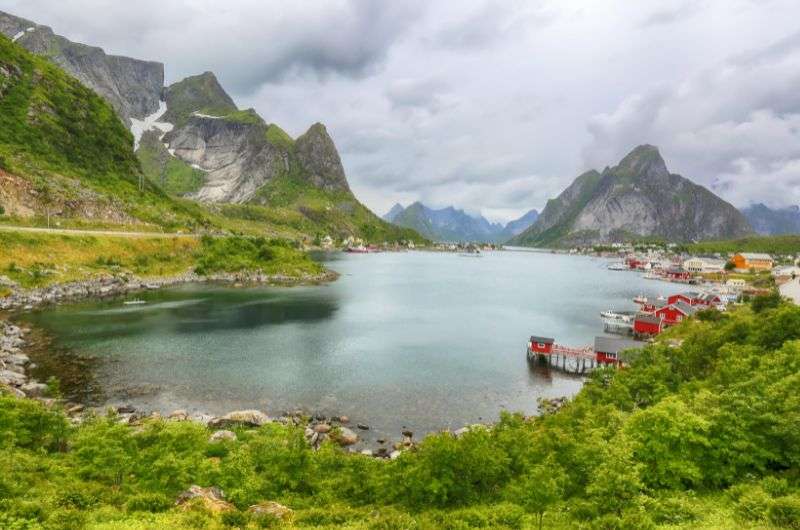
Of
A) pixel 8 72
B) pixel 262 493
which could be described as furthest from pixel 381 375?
pixel 8 72

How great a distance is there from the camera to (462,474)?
2253cm

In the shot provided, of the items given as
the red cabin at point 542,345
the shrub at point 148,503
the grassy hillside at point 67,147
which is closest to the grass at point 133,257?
the grassy hillside at point 67,147

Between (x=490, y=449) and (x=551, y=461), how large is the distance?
308 cm

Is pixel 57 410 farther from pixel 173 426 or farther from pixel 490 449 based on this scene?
pixel 490 449

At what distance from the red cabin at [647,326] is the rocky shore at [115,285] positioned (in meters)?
91.6

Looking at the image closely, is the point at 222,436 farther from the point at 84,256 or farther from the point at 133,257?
the point at 133,257

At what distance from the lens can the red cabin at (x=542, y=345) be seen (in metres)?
67.9

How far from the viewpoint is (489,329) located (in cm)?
8888

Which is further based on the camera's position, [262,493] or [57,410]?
[57,410]

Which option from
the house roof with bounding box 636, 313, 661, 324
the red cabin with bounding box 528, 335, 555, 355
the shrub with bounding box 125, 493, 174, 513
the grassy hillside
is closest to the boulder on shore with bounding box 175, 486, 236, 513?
the shrub with bounding box 125, 493, 174, 513

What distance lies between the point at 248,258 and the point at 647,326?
116 meters

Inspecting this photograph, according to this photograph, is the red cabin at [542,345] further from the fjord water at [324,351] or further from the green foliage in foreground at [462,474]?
the green foliage in foreground at [462,474]

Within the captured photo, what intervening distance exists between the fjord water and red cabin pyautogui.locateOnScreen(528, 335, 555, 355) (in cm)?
384

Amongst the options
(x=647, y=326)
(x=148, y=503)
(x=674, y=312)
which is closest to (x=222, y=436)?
(x=148, y=503)
